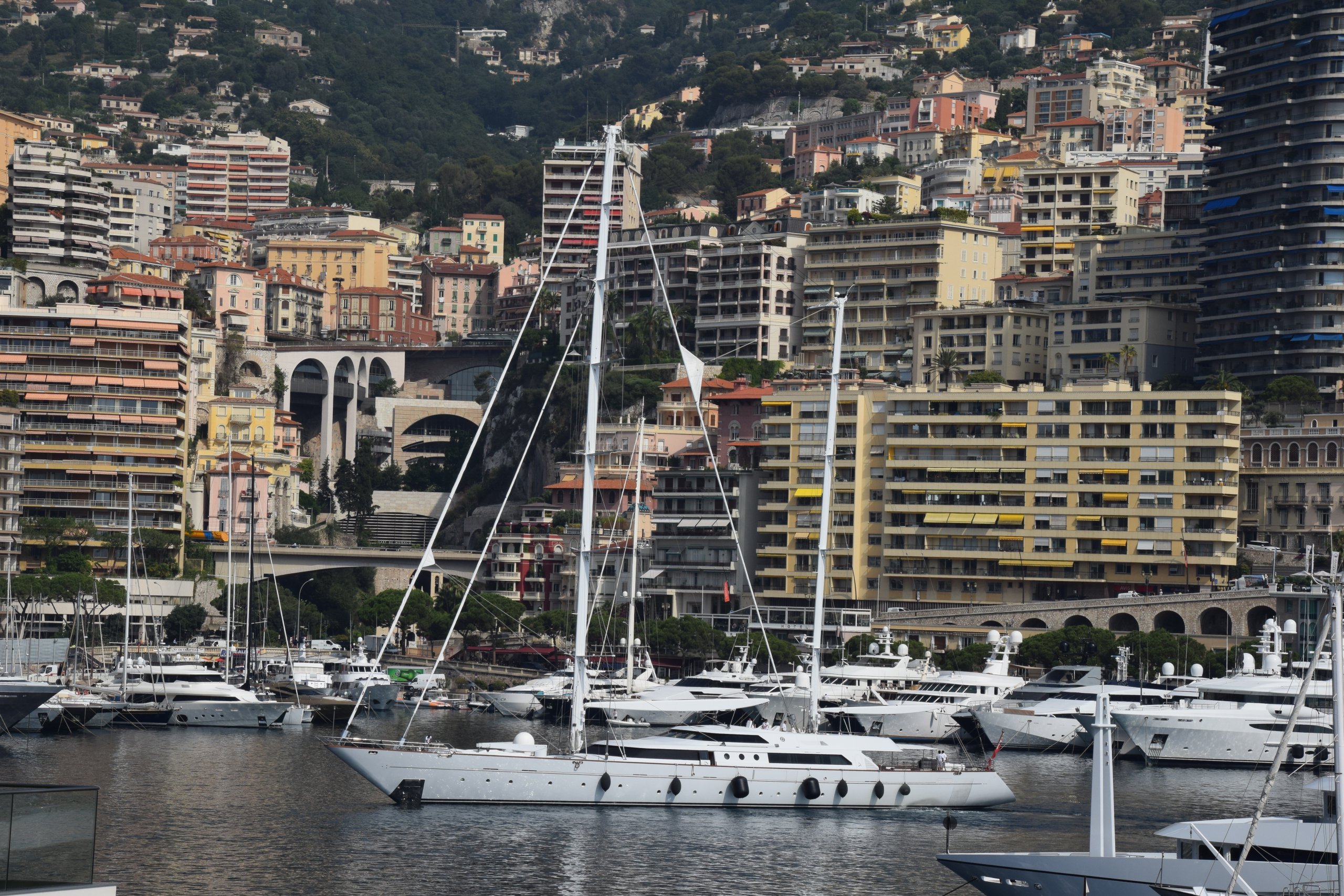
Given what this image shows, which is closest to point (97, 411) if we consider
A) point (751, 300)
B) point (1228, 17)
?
point (751, 300)

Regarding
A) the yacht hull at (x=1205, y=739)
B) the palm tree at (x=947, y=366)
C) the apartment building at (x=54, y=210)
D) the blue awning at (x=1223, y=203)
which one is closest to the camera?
the yacht hull at (x=1205, y=739)

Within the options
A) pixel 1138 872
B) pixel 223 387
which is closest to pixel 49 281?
pixel 223 387

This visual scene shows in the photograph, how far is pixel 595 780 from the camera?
58.2 m

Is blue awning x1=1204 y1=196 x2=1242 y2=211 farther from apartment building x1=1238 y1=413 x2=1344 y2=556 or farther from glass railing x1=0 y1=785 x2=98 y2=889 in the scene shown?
glass railing x1=0 y1=785 x2=98 y2=889

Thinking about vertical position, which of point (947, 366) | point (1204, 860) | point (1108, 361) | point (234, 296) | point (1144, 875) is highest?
point (234, 296)

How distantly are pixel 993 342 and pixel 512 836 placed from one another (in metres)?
99.5

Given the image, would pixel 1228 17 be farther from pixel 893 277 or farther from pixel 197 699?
pixel 197 699

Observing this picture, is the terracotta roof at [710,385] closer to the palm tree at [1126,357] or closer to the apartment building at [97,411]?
the palm tree at [1126,357]

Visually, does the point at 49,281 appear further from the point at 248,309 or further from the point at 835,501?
the point at 835,501

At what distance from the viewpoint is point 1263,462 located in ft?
407

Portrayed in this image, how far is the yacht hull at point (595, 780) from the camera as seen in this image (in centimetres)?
5775

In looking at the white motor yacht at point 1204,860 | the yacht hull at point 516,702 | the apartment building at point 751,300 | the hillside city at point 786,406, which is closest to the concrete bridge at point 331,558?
the hillside city at point 786,406

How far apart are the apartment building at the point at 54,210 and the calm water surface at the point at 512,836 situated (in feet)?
359

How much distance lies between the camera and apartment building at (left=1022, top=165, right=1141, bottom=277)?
6737 inches
